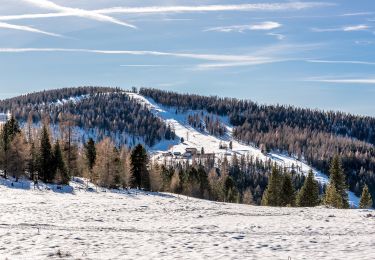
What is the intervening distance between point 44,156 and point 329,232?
57.9 metres

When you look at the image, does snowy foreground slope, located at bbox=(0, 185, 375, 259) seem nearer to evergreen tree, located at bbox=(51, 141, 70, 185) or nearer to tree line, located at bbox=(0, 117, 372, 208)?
evergreen tree, located at bbox=(51, 141, 70, 185)

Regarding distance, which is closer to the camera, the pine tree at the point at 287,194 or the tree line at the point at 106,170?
the tree line at the point at 106,170

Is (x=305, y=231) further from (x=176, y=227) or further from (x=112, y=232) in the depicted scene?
(x=112, y=232)

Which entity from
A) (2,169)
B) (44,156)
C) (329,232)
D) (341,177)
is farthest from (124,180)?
(329,232)

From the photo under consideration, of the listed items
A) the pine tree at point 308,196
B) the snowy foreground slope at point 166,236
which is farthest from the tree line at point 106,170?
the snowy foreground slope at point 166,236

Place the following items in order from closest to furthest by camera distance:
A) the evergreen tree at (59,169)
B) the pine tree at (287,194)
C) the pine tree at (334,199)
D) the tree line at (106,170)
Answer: the evergreen tree at (59,169)
the tree line at (106,170)
the pine tree at (334,199)
the pine tree at (287,194)

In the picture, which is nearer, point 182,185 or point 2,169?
point 2,169

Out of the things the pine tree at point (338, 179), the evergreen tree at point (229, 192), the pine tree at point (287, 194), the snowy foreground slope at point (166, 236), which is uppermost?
the snowy foreground slope at point (166, 236)

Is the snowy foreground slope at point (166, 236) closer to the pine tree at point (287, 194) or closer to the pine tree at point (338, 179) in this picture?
the pine tree at point (338, 179)

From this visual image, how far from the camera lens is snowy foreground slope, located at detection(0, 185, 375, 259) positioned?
20.0 m

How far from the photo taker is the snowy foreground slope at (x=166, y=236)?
2002cm

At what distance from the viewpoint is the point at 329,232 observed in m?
28.7

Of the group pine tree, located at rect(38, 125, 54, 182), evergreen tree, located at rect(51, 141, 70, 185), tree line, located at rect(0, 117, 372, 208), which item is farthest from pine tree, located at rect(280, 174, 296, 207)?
pine tree, located at rect(38, 125, 54, 182)

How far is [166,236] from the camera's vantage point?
2530 cm
